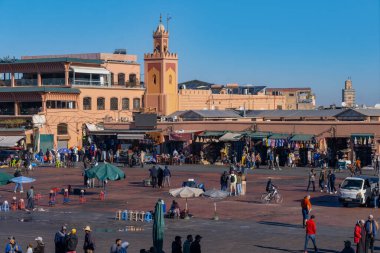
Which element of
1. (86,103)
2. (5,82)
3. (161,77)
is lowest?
(86,103)

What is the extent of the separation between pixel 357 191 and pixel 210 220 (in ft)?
23.7

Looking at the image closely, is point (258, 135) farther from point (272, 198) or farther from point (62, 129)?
point (62, 129)

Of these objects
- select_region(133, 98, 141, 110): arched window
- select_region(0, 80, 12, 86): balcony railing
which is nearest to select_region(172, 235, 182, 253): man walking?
select_region(133, 98, 141, 110): arched window

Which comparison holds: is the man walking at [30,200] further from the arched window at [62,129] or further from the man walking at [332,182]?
the arched window at [62,129]

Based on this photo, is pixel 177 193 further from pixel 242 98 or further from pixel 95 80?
pixel 242 98

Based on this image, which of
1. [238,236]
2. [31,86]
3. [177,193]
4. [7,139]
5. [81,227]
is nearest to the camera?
[238,236]

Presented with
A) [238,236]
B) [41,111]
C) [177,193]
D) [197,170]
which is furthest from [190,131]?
[238,236]

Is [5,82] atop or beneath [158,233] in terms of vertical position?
atop

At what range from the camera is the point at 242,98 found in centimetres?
9781

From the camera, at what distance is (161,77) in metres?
83.4

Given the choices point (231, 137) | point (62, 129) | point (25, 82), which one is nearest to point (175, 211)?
point (231, 137)

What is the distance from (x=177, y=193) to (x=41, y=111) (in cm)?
4144

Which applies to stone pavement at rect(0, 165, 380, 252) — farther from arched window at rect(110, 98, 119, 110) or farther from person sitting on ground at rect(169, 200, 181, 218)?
arched window at rect(110, 98, 119, 110)

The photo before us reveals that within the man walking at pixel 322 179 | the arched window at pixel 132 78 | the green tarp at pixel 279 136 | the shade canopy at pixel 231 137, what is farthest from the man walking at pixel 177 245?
the arched window at pixel 132 78
